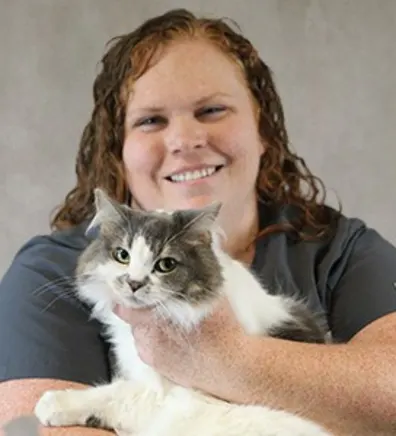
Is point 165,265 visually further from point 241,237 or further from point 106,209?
point 241,237

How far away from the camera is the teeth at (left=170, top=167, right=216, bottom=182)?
1.54 m

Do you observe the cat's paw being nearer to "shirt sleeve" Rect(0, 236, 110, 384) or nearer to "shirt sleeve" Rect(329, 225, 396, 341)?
"shirt sleeve" Rect(0, 236, 110, 384)

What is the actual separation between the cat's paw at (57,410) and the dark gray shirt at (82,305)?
0.08 m

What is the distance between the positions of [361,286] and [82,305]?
0.51 meters

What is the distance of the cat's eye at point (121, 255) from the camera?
121 cm

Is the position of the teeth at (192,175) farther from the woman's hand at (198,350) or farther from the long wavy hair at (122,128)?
the woman's hand at (198,350)

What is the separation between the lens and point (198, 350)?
1.19m

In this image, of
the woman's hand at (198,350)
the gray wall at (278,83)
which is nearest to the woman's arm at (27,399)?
the woman's hand at (198,350)

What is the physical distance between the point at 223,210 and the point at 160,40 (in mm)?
375

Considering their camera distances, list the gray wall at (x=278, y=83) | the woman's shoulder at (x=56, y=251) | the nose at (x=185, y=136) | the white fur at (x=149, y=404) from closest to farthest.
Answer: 1. the white fur at (x=149, y=404)
2. the woman's shoulder at (x=56, y=251)
3. the nose at (x=185, y=136)
4. the gray wall at (x=278, y=83)

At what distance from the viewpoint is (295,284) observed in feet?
4.90

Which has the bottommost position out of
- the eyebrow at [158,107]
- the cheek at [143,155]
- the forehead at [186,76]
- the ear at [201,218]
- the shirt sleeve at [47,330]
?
the shirt sleeve at [47,330]

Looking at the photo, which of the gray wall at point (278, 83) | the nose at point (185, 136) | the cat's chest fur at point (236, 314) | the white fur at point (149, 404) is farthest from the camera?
the gray wall at point (278, 83)

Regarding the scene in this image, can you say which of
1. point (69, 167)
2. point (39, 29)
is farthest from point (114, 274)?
point (39, 29)
